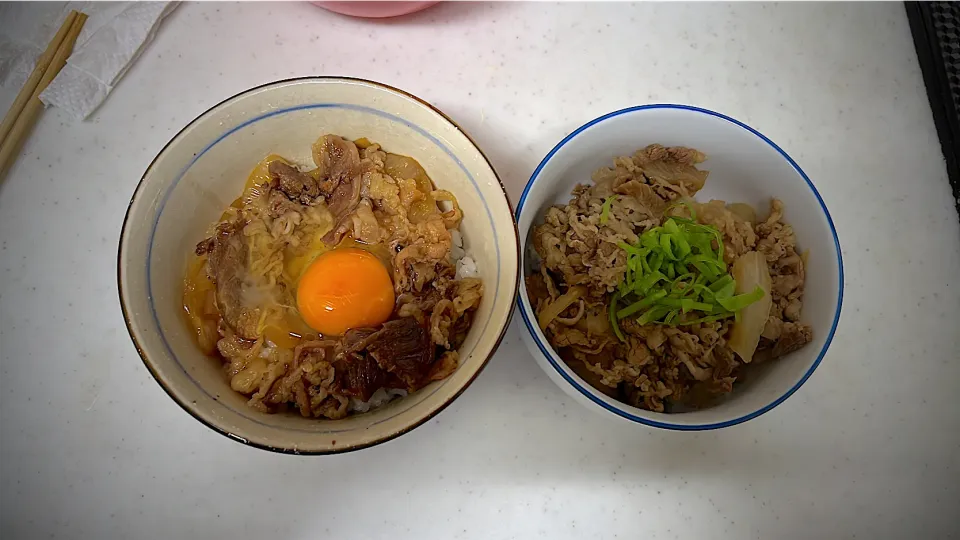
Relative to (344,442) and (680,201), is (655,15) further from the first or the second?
(344,442)

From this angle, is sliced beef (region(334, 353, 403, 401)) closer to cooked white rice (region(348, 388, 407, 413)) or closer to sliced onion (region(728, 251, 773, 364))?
cooked white rice (region(348, 388, 407, 413))

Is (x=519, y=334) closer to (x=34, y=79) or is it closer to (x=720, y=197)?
(x=720, y=197)

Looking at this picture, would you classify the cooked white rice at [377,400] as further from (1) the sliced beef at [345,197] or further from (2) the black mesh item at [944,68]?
(2) the black mesh item at [944,68]

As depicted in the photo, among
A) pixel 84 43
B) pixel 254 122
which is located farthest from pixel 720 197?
pixel 84 43

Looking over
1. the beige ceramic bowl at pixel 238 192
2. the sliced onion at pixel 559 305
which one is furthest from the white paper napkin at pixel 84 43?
the sliced onion at pixel 559 305

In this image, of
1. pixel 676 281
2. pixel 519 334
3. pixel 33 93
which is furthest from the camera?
pixel 33 93
